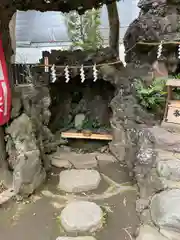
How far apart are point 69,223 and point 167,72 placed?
5.60 meters

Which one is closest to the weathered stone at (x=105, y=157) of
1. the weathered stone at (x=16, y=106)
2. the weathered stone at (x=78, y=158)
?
the weathered stone at (x=78, y=158)

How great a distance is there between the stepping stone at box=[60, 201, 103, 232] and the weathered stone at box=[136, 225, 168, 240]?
1054 mm

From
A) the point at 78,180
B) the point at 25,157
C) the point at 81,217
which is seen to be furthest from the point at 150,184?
the point at 25,157

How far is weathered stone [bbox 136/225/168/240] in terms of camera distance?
17.0ft

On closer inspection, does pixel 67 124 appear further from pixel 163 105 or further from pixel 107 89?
pixel 163 105

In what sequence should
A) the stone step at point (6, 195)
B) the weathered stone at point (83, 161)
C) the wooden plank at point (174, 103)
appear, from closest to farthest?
the stone step at point (6, 195) → the wooden plank at point (174, 103) → the weathered stone at point (83, 161)

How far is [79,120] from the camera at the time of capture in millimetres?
10219

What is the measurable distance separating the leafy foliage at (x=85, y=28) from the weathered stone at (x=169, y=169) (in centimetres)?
698

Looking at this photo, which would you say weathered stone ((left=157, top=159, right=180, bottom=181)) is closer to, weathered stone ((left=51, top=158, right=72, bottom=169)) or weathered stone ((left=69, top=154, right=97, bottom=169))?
weathered stone ((left=69, top=154, right=97, bottom=169))

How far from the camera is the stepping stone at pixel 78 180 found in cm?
747

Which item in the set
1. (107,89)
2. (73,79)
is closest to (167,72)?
(107,89)

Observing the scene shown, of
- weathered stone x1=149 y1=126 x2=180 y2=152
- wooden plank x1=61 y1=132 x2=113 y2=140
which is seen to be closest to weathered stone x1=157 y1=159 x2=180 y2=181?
weathered stone x1=149 y1=126 x2=180 y2=152

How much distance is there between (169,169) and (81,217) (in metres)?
2.10

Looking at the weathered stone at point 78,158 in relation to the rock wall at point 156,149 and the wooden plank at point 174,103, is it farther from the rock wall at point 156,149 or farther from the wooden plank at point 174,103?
the wooden plank at point 174,103
